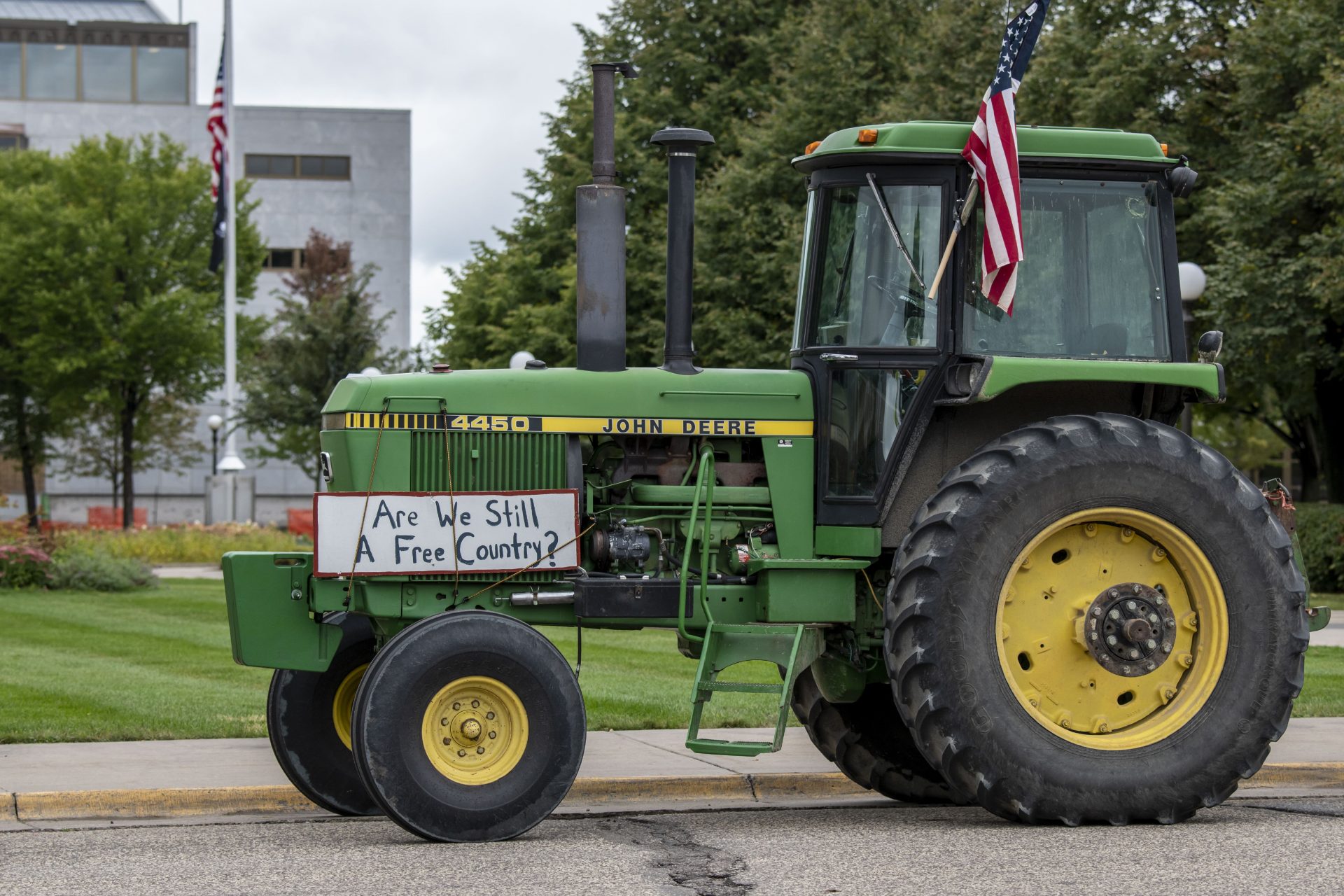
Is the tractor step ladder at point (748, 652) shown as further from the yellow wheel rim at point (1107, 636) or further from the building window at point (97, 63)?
the building window at point (97, 63)

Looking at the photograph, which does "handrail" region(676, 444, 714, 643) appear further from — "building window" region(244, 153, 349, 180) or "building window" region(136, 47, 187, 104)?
"building window" region(136, 47, 187, 104)

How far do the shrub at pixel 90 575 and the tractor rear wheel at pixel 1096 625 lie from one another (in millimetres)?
22035

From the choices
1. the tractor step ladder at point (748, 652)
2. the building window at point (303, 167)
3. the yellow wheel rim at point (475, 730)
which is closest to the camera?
the yellow wheel rim at point (475, 730)

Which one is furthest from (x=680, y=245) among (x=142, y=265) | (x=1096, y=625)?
(x=142, y=265)

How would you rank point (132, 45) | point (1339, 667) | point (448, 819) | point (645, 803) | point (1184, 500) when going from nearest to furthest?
point (448, 819), point (1184, 500), point (645, 803), point (1339, 667), point (132, 45)

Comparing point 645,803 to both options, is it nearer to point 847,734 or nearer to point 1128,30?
point 847,734

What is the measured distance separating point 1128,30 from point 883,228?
73.8ft

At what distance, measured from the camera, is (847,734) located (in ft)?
28.9

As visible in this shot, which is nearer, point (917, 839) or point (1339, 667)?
point (917, 839)

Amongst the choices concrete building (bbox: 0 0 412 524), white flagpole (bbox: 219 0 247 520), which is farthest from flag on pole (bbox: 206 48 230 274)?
concrete building (bbox: 0 0 412 524)

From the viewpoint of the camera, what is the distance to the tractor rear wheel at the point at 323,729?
8273 mm

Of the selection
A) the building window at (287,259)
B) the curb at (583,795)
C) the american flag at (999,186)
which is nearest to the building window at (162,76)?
the building window at (287,259)

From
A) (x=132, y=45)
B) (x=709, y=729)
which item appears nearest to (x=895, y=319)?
(x=709, y=729)

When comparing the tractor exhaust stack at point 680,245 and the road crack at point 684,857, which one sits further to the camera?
the tractor exhaust stack at point 680,245
